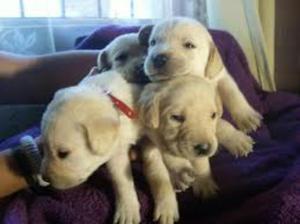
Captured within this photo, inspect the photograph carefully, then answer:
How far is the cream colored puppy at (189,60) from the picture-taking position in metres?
0.92

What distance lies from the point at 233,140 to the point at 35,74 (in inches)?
30.2

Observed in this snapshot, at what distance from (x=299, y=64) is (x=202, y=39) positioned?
1.08m

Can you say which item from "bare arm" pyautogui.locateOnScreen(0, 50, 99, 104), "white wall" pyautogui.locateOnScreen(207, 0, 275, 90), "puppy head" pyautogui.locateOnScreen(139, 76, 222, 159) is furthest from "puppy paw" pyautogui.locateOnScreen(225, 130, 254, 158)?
"white wall" pyautogui.locateOnScreen(207, 0, 275, 90)

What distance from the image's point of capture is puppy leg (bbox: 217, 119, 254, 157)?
96 centimetres

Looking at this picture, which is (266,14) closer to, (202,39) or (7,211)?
(202,39)

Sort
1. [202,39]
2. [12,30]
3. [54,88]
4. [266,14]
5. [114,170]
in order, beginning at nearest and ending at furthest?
1. [114,170]
2. [202,39]
3. [54,88]
4. [12,30]
5. [266,14]

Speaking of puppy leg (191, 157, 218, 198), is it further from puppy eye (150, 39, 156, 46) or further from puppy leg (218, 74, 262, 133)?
puppy eye (150, 39, 156, 46)

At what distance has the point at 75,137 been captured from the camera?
82 centimetres

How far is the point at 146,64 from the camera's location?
943 mm

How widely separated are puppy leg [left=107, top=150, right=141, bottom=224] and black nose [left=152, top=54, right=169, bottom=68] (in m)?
0.16

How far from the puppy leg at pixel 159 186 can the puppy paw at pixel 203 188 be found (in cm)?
6

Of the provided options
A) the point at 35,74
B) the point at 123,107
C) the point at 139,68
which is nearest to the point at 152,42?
the point at 139,68

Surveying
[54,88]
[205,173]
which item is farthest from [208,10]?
[205,173]

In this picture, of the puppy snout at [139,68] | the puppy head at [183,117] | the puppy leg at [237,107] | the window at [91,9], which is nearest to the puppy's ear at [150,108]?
the puppy head at [183,117]
